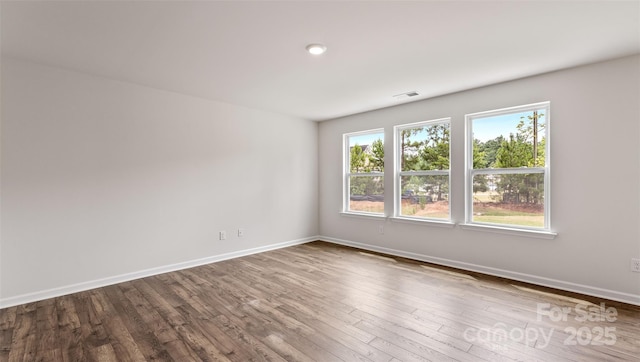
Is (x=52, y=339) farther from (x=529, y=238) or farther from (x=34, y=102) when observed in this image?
(x=529, y=238)

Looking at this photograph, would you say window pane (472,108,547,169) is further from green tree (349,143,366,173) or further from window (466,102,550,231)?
green tree (349,143,366,173)

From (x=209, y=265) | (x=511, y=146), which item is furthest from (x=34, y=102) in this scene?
(x=511, y=146)

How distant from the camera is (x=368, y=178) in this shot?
541 cm

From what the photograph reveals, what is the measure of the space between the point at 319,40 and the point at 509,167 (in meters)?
2.83

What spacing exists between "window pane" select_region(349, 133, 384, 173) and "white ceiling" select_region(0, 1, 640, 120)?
1.55 metres

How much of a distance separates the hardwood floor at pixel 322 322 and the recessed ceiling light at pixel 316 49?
2.42 meters

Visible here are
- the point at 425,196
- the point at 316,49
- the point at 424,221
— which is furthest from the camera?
the point at 425,196

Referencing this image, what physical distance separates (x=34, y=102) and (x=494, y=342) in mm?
4778

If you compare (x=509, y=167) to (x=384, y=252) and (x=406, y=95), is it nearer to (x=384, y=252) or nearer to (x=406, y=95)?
(x=406, y=95)

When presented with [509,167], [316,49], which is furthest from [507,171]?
[316,49]

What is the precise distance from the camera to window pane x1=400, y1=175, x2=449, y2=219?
438 centimetres

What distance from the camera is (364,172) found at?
546 cm

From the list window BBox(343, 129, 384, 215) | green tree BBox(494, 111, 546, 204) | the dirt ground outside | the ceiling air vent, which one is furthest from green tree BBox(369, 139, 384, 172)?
green tree BBox(494, 111, 546, 204)

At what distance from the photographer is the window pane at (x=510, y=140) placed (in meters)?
3.54
